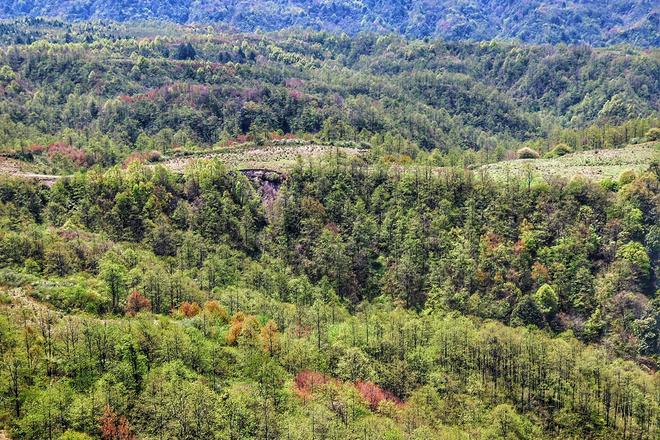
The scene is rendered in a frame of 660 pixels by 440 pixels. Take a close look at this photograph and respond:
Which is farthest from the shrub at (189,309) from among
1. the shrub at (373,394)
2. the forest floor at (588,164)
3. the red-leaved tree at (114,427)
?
the forest floor at (588,164)

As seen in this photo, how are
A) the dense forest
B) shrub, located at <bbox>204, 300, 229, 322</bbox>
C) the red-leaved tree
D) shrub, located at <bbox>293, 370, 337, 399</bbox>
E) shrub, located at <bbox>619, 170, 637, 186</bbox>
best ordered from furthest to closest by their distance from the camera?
shrub, located at <bbox>619, 170, 637, 186</bbox> < shrub, located at <bbox>204, 300, 229, 322</bbox> < shrub, located at <bbox>293, 370, 337, 399</bbox> < the dense forest < the red-leaved tree

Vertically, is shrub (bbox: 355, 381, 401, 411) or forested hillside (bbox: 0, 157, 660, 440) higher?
forested hillside (bbox: 0, 157, 660, 440)

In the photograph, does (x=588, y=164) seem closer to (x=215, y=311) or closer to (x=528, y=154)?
(x=528, y=154)

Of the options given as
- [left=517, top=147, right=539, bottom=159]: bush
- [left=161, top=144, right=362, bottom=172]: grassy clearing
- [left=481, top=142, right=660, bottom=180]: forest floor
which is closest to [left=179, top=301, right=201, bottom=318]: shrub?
[left=161, top=144, right=362, bottom=172]: grassy clearing

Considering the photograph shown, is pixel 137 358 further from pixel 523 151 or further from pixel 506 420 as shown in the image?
pixel 523 151

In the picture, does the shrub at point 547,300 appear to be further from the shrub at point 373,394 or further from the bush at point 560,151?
the bush at point 560,151

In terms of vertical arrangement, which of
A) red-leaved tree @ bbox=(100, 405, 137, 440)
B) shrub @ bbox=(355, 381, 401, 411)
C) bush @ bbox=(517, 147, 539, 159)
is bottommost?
shrub @ bbox=(355, 381, 401, 411)

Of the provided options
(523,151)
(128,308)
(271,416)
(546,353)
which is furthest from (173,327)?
(523,151)

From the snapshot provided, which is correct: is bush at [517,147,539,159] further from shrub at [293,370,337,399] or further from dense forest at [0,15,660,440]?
shrub at [293,370,337,399]

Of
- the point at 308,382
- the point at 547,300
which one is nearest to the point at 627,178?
the point at 547,300
